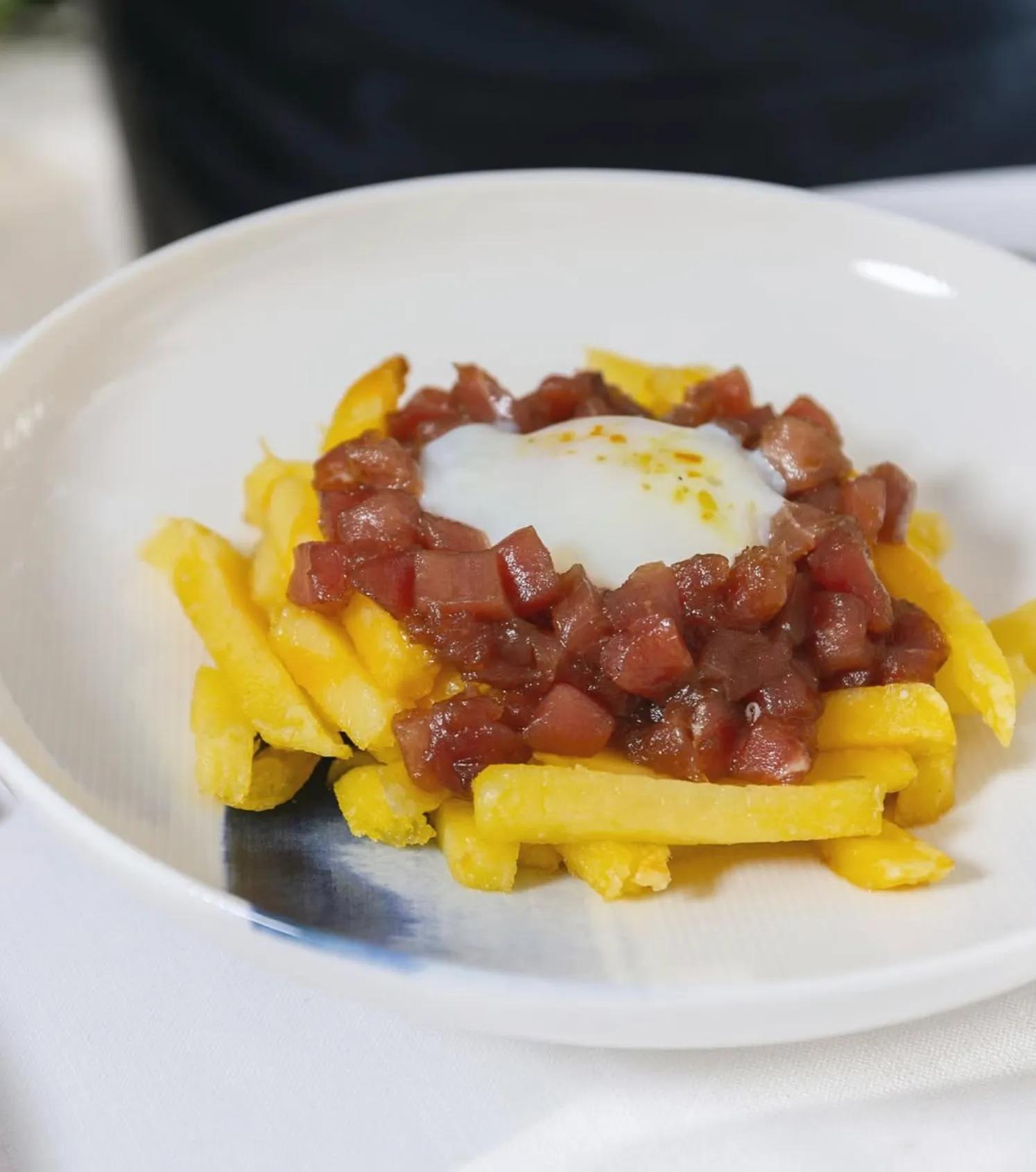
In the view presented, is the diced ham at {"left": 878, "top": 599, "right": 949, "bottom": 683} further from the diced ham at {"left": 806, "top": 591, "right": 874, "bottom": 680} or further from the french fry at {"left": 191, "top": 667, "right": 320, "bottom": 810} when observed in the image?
the french fry at {"left": 191, "top": 667, "right": 320, "bottom": 810}

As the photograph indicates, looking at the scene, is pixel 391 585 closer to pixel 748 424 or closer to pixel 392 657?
pixel 392 657

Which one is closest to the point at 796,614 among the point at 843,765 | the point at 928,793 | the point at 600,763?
the point at 843,765

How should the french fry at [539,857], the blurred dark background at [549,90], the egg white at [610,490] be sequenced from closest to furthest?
the french fry at [539,857]
the egg white at [610,490]
the blurred dark background at [549,90]

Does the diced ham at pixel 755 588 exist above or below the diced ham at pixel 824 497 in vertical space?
above

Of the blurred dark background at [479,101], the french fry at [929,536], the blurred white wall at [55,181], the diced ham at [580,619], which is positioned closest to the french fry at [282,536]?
the diced ham at [580,619]

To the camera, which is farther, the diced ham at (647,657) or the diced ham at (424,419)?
the diced ham at (424,419)

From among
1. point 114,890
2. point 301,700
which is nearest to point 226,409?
point 301,700

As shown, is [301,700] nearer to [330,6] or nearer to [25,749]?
[25,749]

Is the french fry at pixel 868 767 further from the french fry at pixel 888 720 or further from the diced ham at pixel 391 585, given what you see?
the diced ham at pixel 391 585
